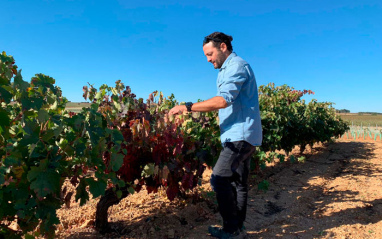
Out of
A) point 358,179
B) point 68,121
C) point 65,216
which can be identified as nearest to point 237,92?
point 68,121

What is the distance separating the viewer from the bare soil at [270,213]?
3.27 m

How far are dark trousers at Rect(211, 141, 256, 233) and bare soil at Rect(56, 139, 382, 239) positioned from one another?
36 cm

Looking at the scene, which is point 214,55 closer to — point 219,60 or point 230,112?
point 219,60

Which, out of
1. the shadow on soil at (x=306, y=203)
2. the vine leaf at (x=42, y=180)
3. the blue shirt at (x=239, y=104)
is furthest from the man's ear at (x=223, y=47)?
the shadow on soil at (x=306, y=203)

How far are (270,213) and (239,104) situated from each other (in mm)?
2054

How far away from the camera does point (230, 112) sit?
279 cm

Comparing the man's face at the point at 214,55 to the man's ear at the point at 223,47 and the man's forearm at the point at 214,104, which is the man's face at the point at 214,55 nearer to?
the man's ear at the point at 223,47

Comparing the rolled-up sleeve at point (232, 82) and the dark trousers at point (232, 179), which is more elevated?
the rolled-up sleeve at point (232, 82)

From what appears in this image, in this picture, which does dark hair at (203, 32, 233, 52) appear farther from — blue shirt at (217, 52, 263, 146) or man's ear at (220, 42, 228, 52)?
blue shirt at (217, 52, 263, 146)

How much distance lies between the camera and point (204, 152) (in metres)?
3.46

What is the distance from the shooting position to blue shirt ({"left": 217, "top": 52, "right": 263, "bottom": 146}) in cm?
266

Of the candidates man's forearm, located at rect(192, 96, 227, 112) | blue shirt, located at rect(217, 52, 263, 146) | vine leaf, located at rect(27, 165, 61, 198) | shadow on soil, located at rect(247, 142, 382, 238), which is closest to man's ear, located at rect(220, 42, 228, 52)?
blue shirt, located at rect(217, 52, 263, 146)

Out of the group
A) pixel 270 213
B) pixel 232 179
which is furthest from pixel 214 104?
pixel 270 213

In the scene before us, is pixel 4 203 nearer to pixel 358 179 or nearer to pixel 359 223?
pixel 359 223
